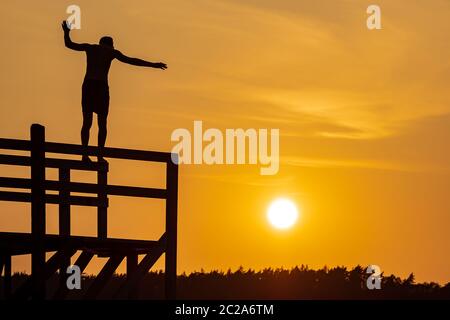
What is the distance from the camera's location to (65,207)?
25.7 metres

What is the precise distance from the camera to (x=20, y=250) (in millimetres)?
26109

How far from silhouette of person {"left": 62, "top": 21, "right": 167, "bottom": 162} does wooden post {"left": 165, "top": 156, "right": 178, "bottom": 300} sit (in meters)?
1.35

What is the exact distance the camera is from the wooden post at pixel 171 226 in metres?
25.6

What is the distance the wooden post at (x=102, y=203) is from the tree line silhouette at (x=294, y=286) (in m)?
15.6

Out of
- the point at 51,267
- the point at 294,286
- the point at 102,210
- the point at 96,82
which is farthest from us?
the point at 294,286

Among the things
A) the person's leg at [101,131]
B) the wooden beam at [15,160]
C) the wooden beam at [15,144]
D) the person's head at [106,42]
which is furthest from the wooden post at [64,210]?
the person's head at [106,42]

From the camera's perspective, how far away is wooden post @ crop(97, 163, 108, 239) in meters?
25.3

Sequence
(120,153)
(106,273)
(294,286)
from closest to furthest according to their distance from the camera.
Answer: (120,153)
(106,273)
(294,286)

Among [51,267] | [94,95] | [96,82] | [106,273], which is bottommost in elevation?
[51,267]

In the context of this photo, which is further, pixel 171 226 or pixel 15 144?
pixel 171 226

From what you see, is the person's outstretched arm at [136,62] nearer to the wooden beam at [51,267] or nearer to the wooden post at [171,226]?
the wooden post at [171,226]

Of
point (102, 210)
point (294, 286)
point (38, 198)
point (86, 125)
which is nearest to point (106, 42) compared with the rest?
point (86, 125)

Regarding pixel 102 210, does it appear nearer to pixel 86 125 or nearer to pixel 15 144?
pixel 86 125

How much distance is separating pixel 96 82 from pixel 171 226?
3.06m
